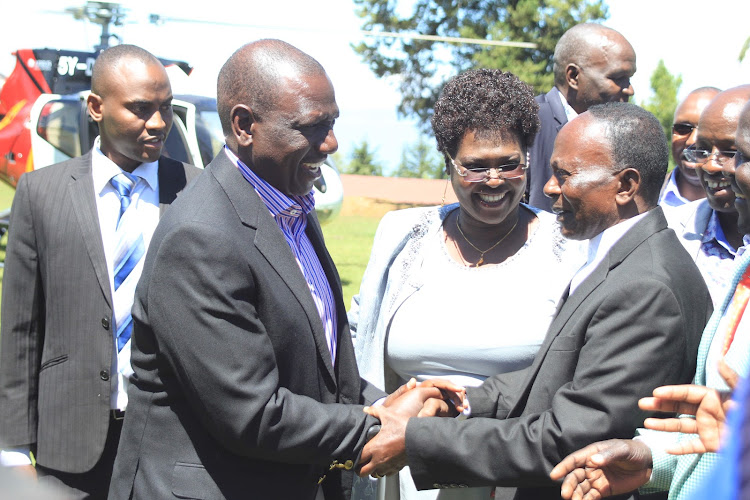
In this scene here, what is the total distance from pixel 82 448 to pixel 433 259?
1.61 meters

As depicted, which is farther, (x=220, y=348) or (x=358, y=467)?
(x=358, y=467)

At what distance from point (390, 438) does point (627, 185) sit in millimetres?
1163

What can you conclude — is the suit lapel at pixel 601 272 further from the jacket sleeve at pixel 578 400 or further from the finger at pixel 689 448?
the finger at pixel 689 448

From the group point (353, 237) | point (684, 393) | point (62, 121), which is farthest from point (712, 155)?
point (353, 237)

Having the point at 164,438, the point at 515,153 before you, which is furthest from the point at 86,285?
the point at 515,153

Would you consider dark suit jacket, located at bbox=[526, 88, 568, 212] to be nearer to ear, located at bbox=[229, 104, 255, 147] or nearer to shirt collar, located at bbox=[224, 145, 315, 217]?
shirt collar, located at bbox=[224, 145, 315, 217]

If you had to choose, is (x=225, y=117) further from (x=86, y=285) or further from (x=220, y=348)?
(x=86, y=285)

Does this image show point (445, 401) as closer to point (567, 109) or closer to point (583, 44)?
point (567, 109)

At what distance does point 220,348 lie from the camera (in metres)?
2.34

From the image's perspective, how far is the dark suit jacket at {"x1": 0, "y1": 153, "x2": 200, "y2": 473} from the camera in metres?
3.32

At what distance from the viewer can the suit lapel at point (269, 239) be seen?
2475 millimetres

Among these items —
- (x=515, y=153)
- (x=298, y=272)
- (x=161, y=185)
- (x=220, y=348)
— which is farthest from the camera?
(x=161, y=185)

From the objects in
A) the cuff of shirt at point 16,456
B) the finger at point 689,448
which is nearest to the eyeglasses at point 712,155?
the finger at point 689,448

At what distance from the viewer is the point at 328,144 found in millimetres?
2654
